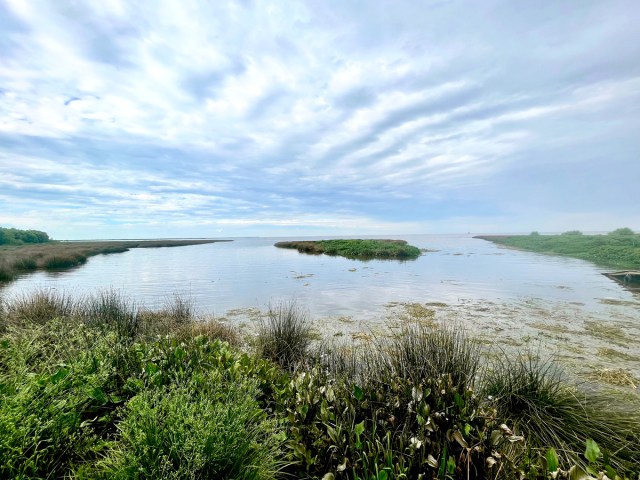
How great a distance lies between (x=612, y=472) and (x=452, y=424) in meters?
0.99

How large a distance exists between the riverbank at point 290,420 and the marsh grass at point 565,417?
16 millimetres

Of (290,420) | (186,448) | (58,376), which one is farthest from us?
(290,420)

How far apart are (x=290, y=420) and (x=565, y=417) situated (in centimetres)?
304

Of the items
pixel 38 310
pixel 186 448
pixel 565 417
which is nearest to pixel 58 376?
pixel 186 448

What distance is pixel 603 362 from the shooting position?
609 cm

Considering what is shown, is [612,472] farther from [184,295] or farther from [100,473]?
[184,295]

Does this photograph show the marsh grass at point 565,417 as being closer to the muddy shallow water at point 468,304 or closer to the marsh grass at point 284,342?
the muddy shallow water at point 468,304

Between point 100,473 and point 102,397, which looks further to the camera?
point 102,397

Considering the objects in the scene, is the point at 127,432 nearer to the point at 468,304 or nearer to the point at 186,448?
the point at 186,448

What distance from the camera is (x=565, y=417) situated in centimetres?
329

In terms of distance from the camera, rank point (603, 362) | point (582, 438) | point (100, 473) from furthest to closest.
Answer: point (603, 362) < point (582, 438) < point (100, 473)

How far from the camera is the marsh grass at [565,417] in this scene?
294 centimetres

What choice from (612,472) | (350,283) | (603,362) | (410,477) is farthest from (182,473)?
(350,283)

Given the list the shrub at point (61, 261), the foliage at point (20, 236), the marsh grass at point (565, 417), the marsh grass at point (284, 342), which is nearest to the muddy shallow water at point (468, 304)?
the marsh grass at point (284, 342)
